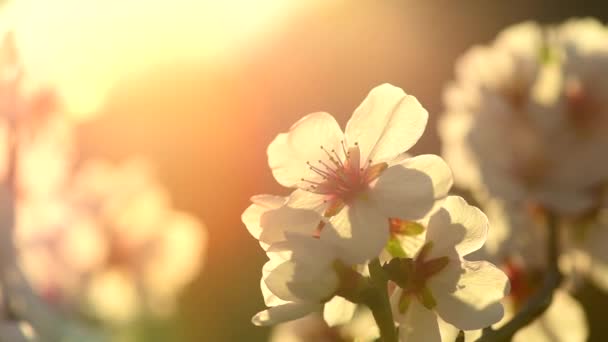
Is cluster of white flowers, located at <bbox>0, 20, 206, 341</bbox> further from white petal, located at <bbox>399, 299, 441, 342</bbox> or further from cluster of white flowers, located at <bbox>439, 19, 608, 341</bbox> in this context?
cluster of white flowers, located at <bbox>439, 19, 608, 341</bbox>

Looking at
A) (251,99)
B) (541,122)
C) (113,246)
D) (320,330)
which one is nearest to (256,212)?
(320,330)

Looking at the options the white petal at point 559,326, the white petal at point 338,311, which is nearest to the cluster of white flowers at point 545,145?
the white petal at point 559,326

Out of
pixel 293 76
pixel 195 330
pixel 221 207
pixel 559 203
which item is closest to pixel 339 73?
pixel 293 76

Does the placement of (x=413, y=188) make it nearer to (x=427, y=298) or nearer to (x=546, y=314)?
(x=427, y=298)

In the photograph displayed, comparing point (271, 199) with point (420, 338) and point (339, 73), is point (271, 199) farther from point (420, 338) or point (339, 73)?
point (339, 73)

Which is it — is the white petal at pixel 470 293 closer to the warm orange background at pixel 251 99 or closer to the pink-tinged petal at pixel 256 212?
the pink-tinged petal at pixel 256 212

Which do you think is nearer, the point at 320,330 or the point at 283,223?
the point at 283,223

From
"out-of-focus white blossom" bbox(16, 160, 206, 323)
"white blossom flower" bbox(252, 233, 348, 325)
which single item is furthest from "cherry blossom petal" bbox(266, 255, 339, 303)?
"out-of-focus white blossom" bbox(16, 160, 206, 323)
